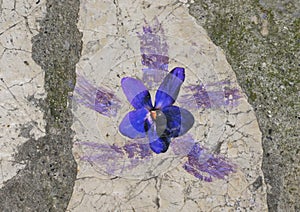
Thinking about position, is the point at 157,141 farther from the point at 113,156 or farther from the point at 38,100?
the point at 38,100

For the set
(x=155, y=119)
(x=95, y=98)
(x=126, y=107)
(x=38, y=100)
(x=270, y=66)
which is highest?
(x=38, y=100)

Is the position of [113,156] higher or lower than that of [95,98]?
lower

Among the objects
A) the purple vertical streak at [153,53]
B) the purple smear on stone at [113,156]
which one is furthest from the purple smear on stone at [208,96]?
the purple smear on stone at [113,156]

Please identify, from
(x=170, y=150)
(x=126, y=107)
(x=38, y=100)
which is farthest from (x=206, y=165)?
(x=38, y=100)

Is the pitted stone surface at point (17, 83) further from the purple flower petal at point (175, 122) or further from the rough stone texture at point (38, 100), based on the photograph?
the purple flower petal at point (175, 122)

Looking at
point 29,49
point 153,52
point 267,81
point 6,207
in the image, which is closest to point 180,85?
point 153,52

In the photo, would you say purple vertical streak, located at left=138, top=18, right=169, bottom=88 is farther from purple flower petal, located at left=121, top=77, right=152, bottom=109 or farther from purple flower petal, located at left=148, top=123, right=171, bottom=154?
purple flower petal, located at left=148, top=123, right=171, bottom=154

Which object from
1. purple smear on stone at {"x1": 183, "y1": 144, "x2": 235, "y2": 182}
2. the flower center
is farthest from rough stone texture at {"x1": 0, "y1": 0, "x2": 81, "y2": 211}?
purple smear on stone at {"x1": 183, "y1": 144, "x2": 235, "y2": 182}
